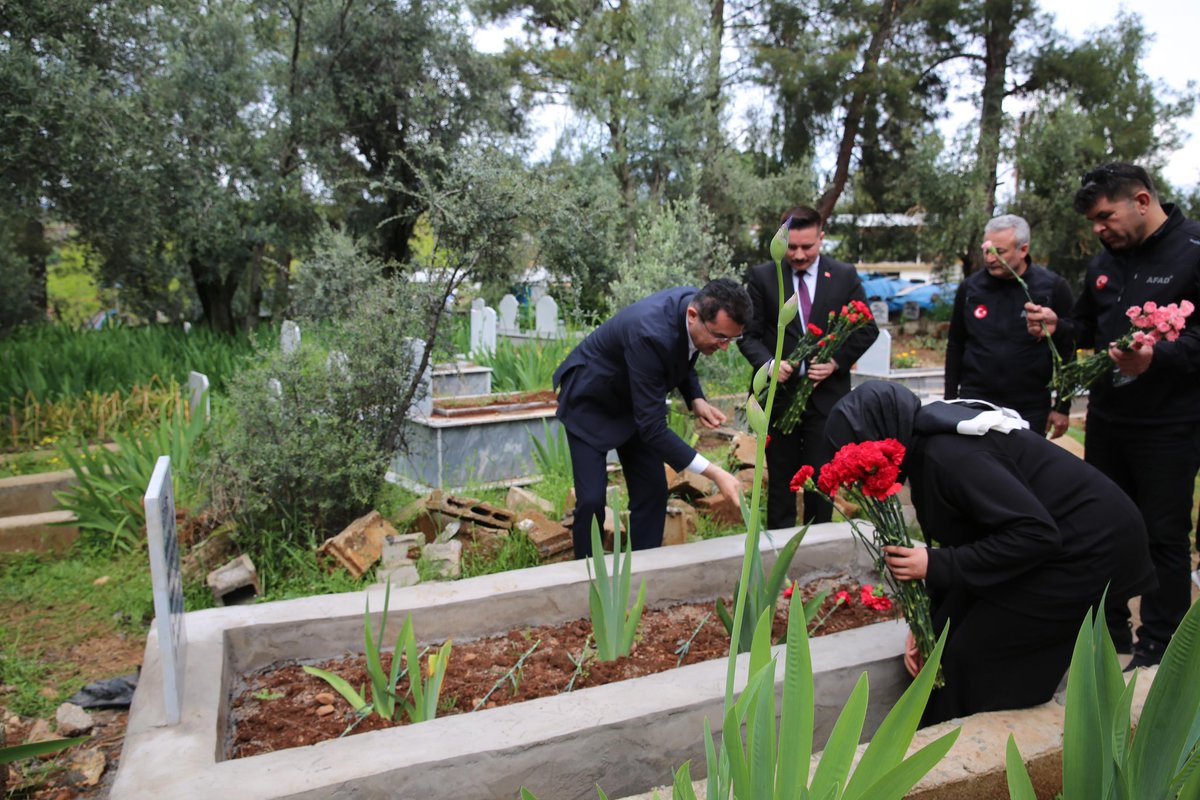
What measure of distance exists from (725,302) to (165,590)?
1.92 meters

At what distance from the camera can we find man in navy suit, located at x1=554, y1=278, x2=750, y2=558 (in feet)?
9.86

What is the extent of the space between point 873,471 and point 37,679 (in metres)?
3.05

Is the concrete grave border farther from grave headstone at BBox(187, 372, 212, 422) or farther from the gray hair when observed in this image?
grave headstone at BBox(187, 372, 212, 422)

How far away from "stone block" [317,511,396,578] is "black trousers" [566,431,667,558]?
34.9 inches

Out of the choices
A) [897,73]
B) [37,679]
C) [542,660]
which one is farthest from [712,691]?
[897,73]

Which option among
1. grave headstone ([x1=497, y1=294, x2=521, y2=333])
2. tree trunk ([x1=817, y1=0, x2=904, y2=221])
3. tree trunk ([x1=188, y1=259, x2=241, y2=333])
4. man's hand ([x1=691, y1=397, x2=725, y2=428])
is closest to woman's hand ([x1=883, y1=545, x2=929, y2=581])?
man's hand ([x1=691, y1=397, x2=725, y2=428])

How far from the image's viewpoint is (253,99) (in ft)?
32.1

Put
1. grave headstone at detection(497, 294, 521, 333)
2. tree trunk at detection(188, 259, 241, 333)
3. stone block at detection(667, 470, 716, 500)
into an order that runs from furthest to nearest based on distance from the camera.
Answer: grave headstone at detection(497, 294, 521, 333), tree trunk at detection(188, 259, 241, 333), stone block at detection(667, 470, 716, 500)

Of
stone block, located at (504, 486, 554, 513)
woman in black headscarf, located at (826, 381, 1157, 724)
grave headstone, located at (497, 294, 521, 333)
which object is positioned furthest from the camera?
grave headstone, located at (497, 294, 521, 333)

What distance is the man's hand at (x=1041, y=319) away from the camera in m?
3.29

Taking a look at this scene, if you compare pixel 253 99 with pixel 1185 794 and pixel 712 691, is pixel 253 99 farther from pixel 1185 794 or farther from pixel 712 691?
pixel 1185 794

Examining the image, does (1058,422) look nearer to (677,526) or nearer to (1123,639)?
(1123,639)

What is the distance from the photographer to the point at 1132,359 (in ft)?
9.08

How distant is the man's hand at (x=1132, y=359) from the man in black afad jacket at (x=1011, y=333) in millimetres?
623
